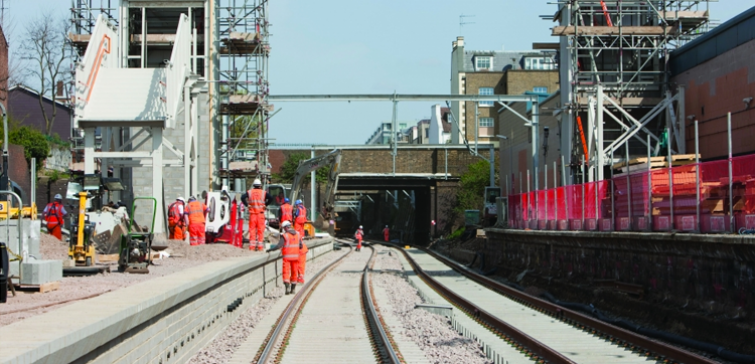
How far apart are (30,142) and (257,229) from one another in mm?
24254

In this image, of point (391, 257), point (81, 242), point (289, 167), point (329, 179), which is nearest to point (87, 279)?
point (81, 242)

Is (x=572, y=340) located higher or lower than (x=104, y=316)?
lower

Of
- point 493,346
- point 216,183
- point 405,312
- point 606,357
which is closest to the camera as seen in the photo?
point 606,357

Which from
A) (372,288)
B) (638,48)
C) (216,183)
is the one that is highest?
(638,48)

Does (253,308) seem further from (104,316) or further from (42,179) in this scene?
(42,179)

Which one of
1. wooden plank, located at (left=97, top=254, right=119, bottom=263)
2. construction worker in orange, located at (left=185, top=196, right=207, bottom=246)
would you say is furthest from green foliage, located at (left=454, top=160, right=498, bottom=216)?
wooden plank, located at (left=97, top=254, right=119, bottom=263)

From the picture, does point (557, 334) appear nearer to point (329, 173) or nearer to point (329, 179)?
point (329, 173)

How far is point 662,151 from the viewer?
31109 millimetres

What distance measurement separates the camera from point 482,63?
93625 mm

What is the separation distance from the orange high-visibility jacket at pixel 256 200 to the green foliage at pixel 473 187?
37.2m

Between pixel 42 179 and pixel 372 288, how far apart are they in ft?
86.0

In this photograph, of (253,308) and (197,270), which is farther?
(253,308)

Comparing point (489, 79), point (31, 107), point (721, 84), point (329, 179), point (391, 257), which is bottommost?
point (391, 257)

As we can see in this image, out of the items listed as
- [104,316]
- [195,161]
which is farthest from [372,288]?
[104,316]
